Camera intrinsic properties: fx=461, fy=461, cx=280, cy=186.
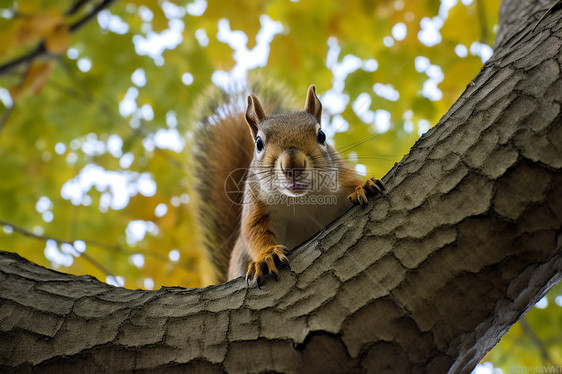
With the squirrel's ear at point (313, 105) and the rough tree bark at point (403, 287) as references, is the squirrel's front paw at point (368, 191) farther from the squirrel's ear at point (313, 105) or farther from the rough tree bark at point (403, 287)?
the squirrel's ear at point (313, 105)

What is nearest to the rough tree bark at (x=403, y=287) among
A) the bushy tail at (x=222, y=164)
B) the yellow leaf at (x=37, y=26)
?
the bushy tail at (x=222, y=164)

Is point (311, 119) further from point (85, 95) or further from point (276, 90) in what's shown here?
point (85, 95)

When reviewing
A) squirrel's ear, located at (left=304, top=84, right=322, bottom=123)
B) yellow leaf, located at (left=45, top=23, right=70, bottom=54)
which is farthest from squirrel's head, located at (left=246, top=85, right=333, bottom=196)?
yellow leaf, located at (left=45, top=23, right=70, bottom=54)

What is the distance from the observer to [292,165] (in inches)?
86.4

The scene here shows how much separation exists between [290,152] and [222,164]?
119 centimetres

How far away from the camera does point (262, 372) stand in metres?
1.41

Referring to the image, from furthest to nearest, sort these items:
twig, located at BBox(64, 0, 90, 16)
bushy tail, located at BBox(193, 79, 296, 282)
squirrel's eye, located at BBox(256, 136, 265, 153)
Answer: twig, located at BBox(64, 0, 90, 16) < bushy tail, located at BBox(193, 79, 296, 282) < squirrel's eye, located at BBox(256, 136, 265, 153)

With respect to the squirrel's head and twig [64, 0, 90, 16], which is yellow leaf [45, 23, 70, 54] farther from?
the squirrel's head

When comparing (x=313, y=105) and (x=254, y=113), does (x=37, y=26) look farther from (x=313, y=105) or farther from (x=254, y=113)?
(x=313, y=105)

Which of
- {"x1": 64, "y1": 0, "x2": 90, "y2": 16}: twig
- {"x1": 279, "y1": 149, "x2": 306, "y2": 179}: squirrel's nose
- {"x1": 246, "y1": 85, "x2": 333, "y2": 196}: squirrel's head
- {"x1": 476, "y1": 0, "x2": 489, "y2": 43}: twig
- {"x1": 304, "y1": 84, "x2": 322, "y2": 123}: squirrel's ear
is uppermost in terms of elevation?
{"x1": 64, "y1": 0, "x2": 90, "y2": 16}: twig

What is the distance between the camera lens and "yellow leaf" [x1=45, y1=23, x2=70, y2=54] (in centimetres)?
321

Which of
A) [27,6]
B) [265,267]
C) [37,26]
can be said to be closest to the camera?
[265,267]

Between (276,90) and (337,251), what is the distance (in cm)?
224

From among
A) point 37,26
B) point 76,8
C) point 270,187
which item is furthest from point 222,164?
point 76,8
